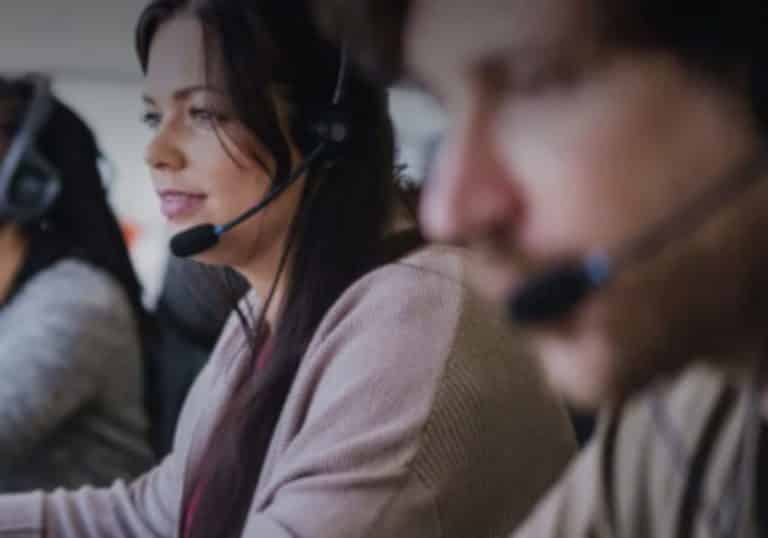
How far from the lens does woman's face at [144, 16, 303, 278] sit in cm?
96

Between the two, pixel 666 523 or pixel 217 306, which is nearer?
pixel 666 523

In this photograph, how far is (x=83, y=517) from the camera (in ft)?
3.40

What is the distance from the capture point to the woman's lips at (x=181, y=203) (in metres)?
0.99

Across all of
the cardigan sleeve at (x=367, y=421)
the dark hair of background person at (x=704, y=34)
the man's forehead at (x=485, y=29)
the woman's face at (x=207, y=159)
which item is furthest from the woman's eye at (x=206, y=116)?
the dark hair of background person at (x=704, y=34)

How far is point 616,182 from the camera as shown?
1.26 ft

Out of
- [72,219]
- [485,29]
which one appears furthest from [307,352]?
[72,219]

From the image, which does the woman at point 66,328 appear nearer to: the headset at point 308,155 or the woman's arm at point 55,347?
the woman's arm at point 55,347

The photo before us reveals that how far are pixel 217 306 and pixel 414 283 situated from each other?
0.49 metres

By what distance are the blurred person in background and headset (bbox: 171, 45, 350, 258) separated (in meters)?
0.47

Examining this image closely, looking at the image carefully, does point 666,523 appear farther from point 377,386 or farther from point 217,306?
point 217,306

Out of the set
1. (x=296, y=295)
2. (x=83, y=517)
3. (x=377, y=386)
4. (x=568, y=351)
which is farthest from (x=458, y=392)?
(x=83, y=517)

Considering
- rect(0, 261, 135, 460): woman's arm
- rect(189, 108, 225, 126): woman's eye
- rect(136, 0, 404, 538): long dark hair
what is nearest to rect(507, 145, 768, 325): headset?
rect(136, 0, 404, 538): long dark hair

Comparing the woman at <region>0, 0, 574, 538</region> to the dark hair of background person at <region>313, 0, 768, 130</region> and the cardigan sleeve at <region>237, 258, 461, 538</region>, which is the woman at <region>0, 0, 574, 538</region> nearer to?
the cardigan sleeve at <region>237, 258, 461, 538</region>

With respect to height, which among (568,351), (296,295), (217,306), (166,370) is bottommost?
(166,370)
